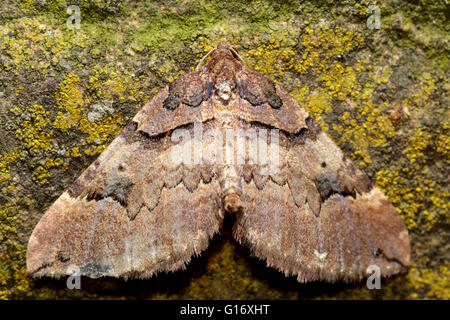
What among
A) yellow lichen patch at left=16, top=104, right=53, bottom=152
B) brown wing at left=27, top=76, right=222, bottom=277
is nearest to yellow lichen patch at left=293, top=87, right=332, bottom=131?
brown wing at left=27, top=76, right=222, bottom=277

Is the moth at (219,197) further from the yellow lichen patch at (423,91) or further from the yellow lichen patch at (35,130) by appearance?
the yellow lichen patch at (423,91)

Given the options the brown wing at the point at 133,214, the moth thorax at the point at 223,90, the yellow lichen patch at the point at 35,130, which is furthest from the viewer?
the yellow lichen patch at the point at 35,130

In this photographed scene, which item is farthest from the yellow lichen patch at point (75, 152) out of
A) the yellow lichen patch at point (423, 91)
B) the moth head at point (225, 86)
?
the yellow lichen patch at point (423, 91)

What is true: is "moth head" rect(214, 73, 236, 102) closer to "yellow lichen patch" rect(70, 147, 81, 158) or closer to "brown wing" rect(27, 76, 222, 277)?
Result: "brown wing" rect(27, 76, 222, 277)

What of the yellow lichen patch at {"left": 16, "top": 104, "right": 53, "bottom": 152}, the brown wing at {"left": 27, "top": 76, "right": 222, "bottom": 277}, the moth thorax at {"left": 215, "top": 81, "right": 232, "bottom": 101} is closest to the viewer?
the brown wing at {"left": 27, "top": 76, "right": 222, "bottom": 277}

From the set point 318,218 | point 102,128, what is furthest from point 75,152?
point 318,218

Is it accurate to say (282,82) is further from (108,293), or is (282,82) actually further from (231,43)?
(108,293)

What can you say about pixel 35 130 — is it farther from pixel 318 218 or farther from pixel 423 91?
pixel 423 91
